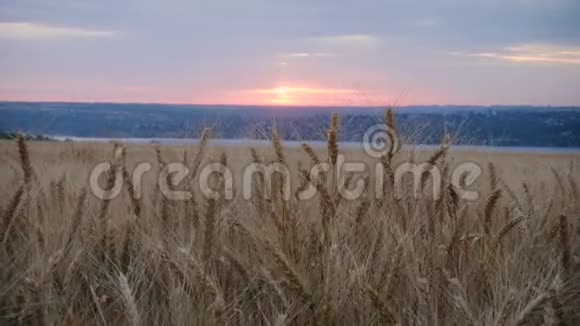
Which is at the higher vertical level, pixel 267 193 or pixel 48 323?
pixel 267 193

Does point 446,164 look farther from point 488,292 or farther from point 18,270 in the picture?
point 18,270

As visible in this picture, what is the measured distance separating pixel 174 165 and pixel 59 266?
0.96 metres

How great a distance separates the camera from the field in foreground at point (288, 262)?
Answer: 2062 mm

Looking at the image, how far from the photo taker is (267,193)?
9.46 ft

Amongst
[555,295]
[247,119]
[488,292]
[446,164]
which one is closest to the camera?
[555,295]

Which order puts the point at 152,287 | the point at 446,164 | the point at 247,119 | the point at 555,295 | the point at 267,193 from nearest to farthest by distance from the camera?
the point at 555,295
the point at 152,287
the point at 267,193
the point at 446,164
the point at 247,119

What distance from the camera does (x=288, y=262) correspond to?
198 centimetres

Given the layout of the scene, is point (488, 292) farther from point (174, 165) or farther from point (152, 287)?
point (174, 165)

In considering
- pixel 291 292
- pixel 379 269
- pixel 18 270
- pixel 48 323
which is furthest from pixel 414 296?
pixel 18 270

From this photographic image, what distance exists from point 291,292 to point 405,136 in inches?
55.1

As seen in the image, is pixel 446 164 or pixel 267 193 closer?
pixel 267 193

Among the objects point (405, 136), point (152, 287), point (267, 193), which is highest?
point (405, 136)

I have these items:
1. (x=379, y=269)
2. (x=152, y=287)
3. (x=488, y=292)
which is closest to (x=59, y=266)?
(x=152, y=287)

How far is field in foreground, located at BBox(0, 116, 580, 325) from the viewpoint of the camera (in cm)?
206
